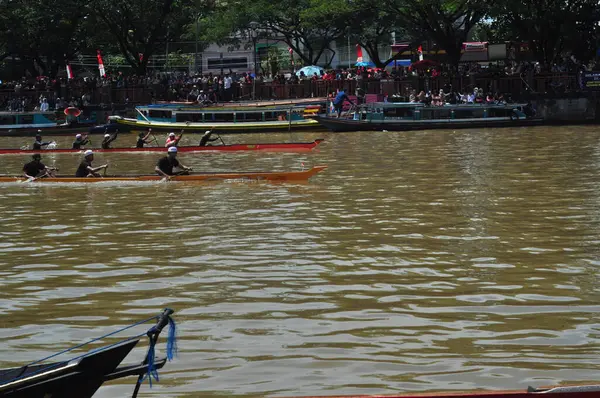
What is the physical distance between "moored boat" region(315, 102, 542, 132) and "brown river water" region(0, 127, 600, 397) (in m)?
18.6

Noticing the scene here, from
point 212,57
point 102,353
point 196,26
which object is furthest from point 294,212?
point 212,57

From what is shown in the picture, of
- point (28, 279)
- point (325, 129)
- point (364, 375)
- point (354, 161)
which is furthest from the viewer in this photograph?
point (325, 129)

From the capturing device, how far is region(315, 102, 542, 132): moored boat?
46656mm

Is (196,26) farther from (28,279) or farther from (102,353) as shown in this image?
(102,353)

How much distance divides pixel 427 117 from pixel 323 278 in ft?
110

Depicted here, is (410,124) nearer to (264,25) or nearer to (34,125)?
(264,25)

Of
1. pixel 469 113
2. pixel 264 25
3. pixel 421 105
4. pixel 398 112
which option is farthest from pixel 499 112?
pixel 264 25

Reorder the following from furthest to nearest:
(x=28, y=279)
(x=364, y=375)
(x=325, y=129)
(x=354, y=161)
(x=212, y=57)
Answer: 1. (x=212, y=57)
2. (x=325, y=129)
3. (x=354, y=161)
4. (x=28, y=279)
5. (x=364, y=375)

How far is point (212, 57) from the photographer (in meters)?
76.3

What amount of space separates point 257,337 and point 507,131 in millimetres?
34578

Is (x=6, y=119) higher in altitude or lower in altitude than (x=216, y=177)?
higher

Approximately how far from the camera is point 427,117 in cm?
4747

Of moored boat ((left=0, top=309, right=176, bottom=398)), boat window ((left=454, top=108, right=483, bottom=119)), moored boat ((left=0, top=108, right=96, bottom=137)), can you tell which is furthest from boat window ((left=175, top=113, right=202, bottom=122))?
moored boat ((left=0, top=309, right=176, bottom=398))

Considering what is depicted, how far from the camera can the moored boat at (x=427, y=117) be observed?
46656mm
